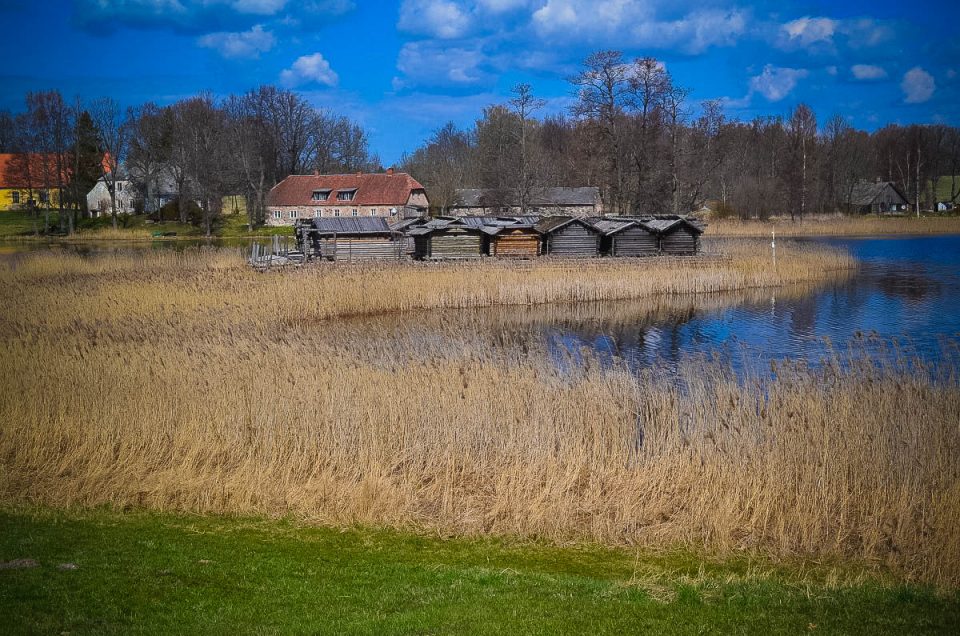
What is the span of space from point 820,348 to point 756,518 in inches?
520

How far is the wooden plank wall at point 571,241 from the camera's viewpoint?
4281 centimetres

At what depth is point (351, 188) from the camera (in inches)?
3103

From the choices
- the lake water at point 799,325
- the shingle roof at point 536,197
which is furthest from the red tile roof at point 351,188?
the lake water at point 799,325

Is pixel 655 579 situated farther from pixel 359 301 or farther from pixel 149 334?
pixel 359 301

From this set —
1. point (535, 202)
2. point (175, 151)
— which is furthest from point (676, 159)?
point (175, 151)

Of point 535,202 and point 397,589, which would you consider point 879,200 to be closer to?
point 535,202

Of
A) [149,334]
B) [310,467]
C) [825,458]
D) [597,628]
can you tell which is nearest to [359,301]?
[149,334]

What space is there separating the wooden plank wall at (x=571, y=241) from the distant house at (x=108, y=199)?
181ft

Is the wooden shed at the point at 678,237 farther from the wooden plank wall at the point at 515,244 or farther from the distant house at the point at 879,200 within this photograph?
the distant house at the point at 879,200

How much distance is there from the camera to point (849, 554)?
29.4ft

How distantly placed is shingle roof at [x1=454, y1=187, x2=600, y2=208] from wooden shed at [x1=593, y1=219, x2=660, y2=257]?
26.0 m

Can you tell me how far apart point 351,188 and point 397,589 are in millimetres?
73551

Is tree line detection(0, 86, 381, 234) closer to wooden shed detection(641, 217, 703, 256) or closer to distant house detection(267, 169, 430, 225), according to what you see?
distant house detection(267, 169, 430, 225)

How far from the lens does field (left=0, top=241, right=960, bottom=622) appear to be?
948 centimetres
